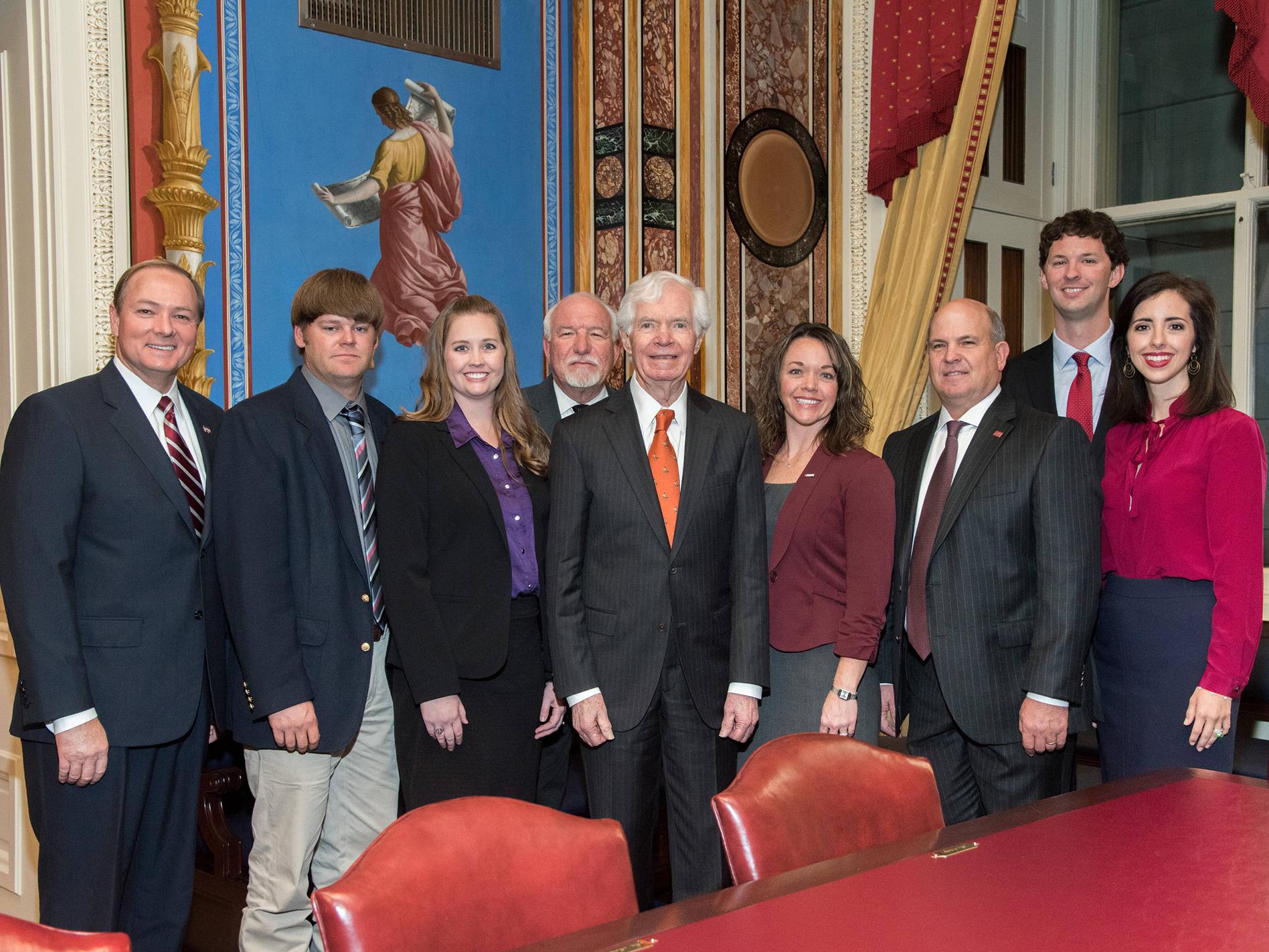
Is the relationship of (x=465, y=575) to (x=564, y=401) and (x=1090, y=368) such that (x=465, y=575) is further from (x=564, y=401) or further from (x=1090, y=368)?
(x=1090, y=368)

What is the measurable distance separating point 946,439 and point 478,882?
1704mm

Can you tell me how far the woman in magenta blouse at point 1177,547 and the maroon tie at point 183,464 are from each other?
2021 millimetres

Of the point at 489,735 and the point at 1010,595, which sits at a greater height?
the point at 1010,595

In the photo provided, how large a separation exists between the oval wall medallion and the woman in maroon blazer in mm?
2185

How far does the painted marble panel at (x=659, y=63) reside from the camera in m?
4.43

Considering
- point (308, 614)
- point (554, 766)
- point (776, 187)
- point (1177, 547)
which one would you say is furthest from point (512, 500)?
point (776, 187)

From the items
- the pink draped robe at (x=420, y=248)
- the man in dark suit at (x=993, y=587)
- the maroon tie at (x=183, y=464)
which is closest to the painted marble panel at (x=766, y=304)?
the pink draped robe at (x=420, y=248)

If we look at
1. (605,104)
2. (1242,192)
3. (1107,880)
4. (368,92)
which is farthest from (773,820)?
(1242,192)

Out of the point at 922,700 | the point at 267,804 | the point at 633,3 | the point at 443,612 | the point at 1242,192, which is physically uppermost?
the point at 633,3

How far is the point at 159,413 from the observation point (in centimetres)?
254

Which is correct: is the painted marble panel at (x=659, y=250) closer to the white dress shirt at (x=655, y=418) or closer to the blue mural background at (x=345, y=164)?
the blue mural background at (x=345, y=164)

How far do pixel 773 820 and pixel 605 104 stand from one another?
10.8 feet

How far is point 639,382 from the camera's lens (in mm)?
2668

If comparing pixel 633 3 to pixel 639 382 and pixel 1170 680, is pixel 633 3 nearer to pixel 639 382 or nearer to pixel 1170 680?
pixel 639 382
